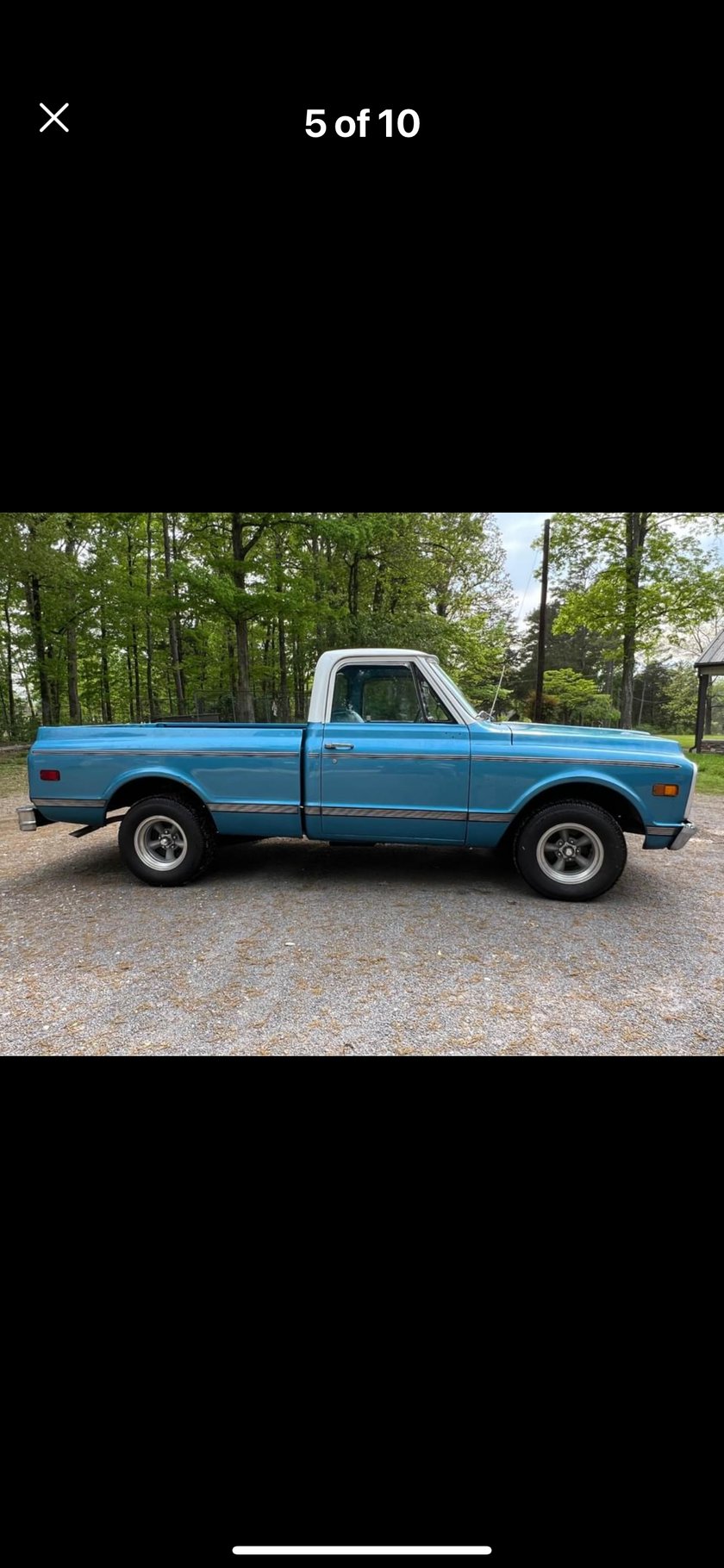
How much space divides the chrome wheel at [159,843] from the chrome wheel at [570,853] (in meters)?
2.75

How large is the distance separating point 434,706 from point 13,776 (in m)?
9.81

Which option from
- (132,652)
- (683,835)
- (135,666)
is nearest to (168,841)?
(683,835)

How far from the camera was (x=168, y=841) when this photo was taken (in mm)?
4656

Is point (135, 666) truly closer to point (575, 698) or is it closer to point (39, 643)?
point (39, 643)

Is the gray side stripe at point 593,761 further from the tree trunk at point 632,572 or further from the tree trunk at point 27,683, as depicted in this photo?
the tree trunk at point 27,683

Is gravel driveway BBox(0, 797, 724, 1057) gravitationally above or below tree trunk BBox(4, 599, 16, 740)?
below

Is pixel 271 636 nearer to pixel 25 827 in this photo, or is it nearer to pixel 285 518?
pixel 285 518

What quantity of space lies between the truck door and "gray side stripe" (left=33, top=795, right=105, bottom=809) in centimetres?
179

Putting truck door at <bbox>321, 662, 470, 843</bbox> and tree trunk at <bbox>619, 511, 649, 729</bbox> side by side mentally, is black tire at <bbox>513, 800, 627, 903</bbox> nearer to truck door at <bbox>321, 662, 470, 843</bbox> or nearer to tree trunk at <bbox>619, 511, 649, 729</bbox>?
truck door at <bbox>321, 662, 470, 843</bbox>

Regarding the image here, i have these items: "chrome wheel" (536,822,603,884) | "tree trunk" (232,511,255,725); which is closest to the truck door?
"chrome wheel" (536,822,603,884)

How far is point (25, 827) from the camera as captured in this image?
183 inches

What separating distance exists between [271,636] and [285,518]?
935 cm

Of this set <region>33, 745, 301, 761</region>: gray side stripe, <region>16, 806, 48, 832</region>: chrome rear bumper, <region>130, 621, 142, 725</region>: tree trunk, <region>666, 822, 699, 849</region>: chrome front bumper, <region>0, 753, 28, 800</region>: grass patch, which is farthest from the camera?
<region>130, 621, 142, 725</region>: tree trunk

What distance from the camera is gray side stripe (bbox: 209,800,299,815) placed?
4.45 metres
